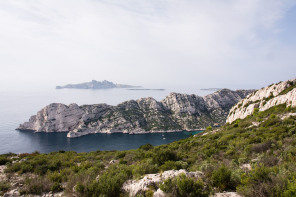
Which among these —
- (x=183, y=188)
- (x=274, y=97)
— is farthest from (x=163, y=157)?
(x=274, y=97)

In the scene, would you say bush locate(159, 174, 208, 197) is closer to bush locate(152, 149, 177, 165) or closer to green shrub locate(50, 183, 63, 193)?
bush locate(152, 149, 177, 165)

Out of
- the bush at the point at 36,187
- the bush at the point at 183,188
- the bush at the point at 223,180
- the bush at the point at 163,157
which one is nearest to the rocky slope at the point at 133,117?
the bush at the point at 163,157

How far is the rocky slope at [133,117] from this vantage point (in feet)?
480

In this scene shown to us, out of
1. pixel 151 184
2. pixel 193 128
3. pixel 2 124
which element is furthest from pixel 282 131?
pixel 2 124

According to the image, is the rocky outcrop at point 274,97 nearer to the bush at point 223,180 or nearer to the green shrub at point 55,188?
the bush at point 223,180

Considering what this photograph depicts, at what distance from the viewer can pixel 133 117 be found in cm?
15725

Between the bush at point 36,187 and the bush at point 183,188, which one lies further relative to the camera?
the bush at point 36,187

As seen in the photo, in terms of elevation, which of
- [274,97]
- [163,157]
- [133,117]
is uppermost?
[274,97]

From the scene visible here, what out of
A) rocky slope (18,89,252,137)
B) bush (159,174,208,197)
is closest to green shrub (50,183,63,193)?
bush (159,174,208,197)

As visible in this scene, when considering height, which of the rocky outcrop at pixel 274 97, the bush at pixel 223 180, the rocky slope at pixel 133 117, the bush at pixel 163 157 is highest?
the rocky outcrop at pixel 274 97

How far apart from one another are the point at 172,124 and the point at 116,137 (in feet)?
195

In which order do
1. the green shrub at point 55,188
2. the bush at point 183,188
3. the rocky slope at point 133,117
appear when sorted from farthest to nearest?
the rocky slope at point 133,117 < the green shrub at point 55,188 < the bush at point 183,188

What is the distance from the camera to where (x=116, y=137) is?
425ft

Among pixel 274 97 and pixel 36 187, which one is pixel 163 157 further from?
pixel 274 97
